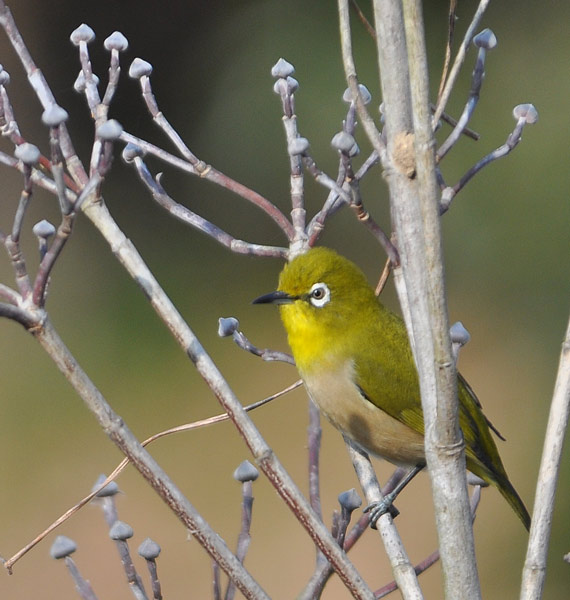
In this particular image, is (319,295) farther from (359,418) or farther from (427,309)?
(427,309)

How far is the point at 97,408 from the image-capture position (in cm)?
113

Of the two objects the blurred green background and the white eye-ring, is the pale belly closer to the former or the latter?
the white eye-ring

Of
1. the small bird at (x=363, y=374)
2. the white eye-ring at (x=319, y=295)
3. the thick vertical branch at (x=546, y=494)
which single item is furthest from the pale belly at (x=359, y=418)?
the thick vertical branch at (x=546, y=494)

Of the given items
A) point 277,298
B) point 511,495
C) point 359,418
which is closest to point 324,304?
point 277,298

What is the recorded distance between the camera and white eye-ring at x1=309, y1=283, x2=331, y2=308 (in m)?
2.27

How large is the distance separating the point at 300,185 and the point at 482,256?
11.9ft

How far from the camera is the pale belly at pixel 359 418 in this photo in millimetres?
2348

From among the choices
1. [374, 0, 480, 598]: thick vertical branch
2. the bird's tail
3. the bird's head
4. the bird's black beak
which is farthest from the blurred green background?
[374, 0, 480, 598]: thick vertical branch

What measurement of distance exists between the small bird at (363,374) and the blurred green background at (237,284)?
223cm

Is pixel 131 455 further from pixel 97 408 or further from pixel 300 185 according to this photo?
pixel 300 185

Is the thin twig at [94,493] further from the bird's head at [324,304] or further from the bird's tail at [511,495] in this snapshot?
the bird's tail at [511,495]

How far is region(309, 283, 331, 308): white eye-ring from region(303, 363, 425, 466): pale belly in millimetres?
177

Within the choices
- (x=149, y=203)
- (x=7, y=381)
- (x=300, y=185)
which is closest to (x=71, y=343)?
(x=7, y=381)

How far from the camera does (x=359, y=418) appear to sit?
2393 mm
